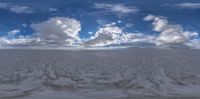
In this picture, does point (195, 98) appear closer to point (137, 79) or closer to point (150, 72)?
point (137, 79)

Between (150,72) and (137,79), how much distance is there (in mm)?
5816

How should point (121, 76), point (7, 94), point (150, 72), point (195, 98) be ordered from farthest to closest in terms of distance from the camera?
point (150, 72)
point (121, 76)
point (7, 94)
point (195, 98)

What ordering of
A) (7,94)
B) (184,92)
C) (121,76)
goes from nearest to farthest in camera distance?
(7,94), (184,92), (121,76)

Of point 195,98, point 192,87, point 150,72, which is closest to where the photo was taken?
point 195,98

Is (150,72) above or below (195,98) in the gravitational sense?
above

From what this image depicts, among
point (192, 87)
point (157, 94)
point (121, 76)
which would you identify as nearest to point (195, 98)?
point (157, 94)

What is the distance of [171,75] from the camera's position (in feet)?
118

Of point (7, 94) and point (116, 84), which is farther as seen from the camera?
point (116, 84)

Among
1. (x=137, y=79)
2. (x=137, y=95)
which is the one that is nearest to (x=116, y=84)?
(x=137, y=79)

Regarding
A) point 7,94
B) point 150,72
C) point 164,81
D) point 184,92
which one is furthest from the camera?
point 150,72

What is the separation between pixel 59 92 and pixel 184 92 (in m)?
6.85

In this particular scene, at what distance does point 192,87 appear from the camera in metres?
29.1

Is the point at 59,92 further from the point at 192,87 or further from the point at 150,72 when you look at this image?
the point at 150,72

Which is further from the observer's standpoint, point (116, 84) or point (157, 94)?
point (116, 84)
